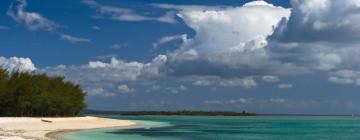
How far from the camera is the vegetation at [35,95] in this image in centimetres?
7831

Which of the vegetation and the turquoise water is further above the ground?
the vegetation

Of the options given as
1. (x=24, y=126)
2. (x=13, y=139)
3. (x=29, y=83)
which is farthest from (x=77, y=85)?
(x=13, y=139)

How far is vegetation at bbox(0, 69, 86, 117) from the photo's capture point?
78.3m

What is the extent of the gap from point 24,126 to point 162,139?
17068 mm

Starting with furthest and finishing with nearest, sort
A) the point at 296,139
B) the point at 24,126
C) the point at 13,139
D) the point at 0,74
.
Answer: the point at 0,74 → the point at 24,126 → the point at 296,139 → the point at 13,139

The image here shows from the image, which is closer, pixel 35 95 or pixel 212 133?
pixel 212 133

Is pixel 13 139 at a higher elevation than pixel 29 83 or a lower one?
lower

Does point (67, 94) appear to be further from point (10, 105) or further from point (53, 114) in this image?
point (10, 105)

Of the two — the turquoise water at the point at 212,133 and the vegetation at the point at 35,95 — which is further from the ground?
the vegetation at the point at 35,95

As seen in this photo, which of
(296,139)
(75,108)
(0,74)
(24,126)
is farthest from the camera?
(75,108)

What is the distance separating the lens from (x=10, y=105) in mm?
79250

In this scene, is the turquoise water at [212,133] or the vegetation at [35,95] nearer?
the turquoise water at [212,133]

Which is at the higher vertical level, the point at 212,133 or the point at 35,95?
the point at 35,95

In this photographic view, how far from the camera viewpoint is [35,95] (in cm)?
8219
